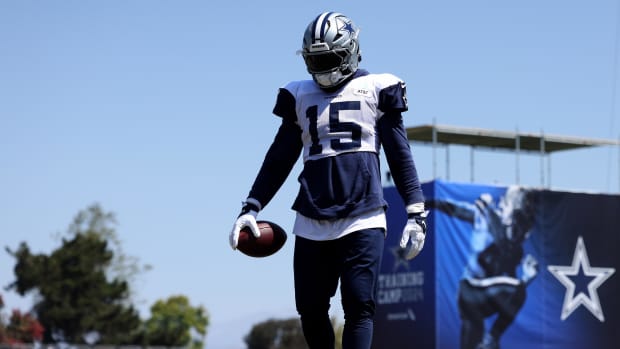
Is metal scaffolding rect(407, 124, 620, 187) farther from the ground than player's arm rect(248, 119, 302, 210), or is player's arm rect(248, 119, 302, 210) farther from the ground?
metal scaffolding rect(407, 124, 620, 187)

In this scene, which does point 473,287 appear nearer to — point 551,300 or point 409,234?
point 551,300

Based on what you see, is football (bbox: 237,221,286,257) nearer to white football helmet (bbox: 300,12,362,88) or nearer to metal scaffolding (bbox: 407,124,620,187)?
white football helmet (bbox: 300,12,362,88)

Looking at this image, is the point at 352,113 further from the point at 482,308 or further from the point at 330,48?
the point at 482,308

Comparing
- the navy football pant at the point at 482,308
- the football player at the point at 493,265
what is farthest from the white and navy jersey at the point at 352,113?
the navy football pant at the point at 482,308

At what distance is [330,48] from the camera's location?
23.3 feet

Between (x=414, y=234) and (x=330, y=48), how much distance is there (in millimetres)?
1144

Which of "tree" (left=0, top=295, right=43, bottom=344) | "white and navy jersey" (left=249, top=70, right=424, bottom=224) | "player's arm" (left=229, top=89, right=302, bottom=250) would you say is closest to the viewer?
"white and navy jersey" (left=249, top=70, right=424, bottom=224)

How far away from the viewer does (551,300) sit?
35.3m

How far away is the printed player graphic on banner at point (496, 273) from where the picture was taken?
34531 mm

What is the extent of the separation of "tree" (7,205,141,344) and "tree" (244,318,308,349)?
1032 cm

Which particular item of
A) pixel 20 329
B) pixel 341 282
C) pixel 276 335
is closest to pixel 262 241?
pixel 341 282

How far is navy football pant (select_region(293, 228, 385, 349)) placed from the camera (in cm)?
691

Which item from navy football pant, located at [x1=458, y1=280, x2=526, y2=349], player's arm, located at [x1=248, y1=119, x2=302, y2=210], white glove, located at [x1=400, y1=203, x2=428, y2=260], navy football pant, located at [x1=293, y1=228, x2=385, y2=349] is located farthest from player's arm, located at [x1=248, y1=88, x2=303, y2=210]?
navy football pant, located at [x1=458, y1=280, x2=526, y2=349]

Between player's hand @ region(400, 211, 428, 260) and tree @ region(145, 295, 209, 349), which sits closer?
player's hand @ region(400, 211, 428, 260)
